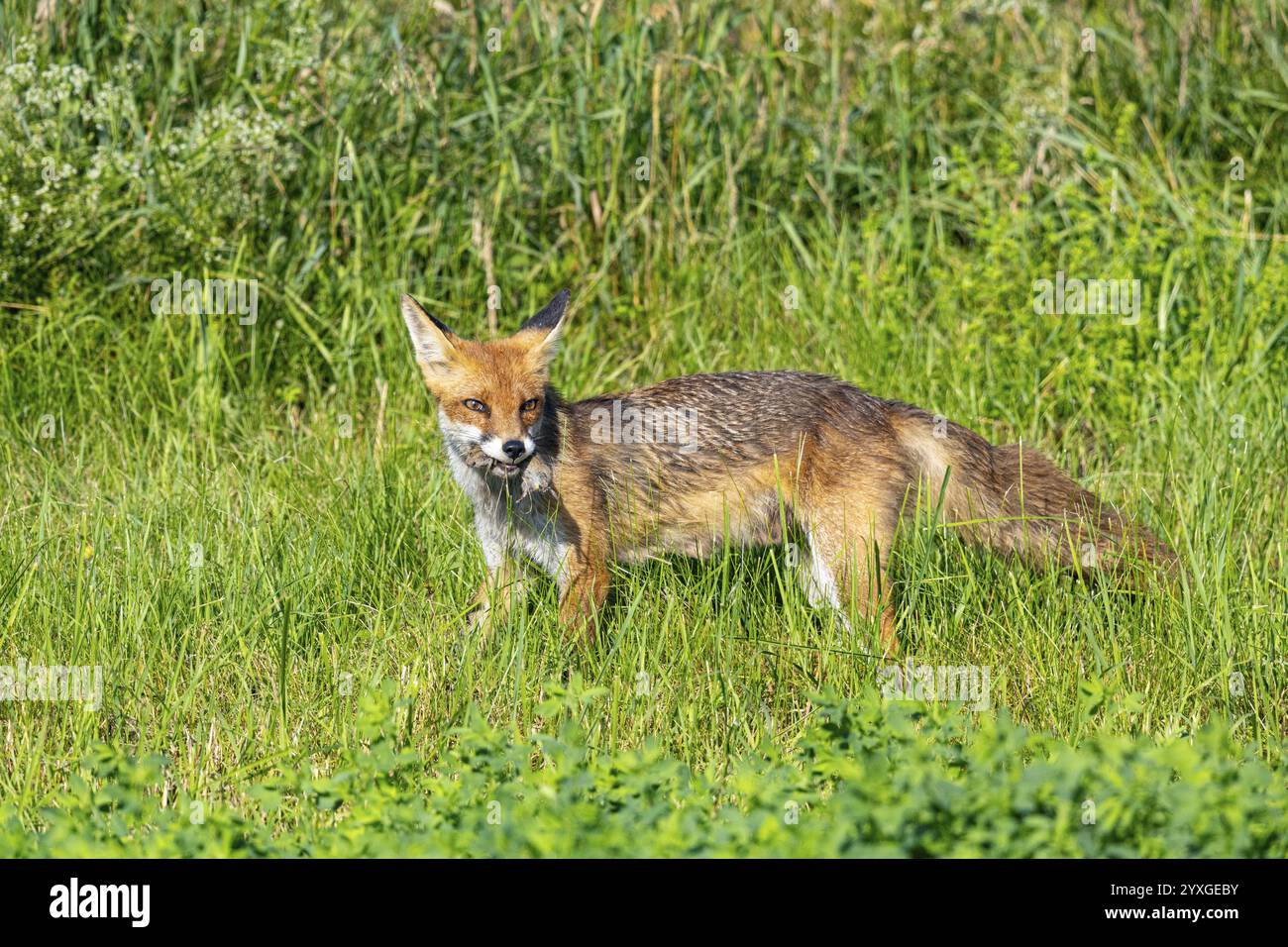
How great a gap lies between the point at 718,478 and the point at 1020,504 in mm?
1340

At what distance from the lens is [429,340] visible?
6.08 metres

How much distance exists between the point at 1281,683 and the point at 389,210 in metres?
5.58

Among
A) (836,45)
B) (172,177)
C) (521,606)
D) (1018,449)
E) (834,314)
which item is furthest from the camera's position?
(836,45)

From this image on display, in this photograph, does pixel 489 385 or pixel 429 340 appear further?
pixel 429 340

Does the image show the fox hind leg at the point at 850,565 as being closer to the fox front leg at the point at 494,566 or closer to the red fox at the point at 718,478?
the red fox at the point at 718,478

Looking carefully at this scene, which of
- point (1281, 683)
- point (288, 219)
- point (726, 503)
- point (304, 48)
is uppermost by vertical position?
→ point (304, 48)

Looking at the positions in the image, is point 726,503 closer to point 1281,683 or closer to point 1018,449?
point 1018,449

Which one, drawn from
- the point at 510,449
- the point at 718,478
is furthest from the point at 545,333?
the point at 718,478

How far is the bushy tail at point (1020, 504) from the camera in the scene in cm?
605

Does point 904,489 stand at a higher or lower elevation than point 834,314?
lower

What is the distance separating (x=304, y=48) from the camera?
8.16m

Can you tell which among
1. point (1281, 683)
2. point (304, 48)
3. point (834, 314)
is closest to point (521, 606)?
point (1281, 683)

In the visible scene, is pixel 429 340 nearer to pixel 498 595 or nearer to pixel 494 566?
pixel 494 566

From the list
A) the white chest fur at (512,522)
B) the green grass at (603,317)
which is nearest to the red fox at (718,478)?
the white chest fur at (512,522)
